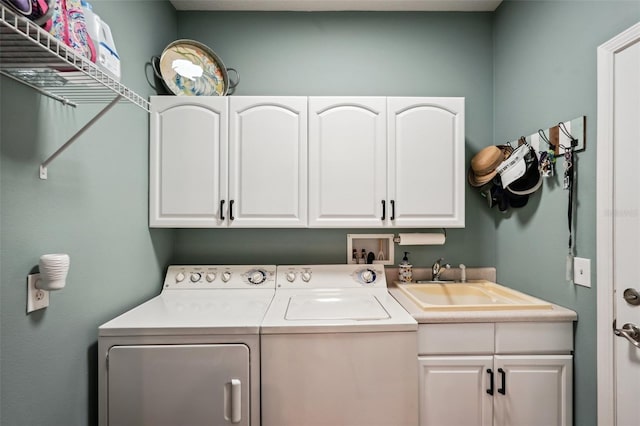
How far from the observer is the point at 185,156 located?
5.63 ft

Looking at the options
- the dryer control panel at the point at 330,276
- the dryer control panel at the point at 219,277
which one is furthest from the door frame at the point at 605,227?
the dryer control panel at the point at 219,277

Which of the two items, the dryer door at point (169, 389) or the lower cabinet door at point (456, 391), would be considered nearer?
the dryer door at point (169, 389)

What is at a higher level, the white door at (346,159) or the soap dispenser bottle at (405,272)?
the white door at (346,159)

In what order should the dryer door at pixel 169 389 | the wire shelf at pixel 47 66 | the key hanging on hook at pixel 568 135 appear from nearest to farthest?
the wire shelf at pixel 47 66 < the dryer door at pixel 169 389 < the key hanging on hook at pixel 568 135

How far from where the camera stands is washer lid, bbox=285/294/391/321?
139 cm

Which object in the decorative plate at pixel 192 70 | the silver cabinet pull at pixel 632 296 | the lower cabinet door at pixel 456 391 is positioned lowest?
the lower cabinet door at pixel 456 391

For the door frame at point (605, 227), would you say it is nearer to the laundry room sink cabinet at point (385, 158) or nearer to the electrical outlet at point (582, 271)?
the electrical outlet at point (582, 271)

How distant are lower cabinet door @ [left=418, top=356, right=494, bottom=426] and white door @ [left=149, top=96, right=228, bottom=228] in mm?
1377

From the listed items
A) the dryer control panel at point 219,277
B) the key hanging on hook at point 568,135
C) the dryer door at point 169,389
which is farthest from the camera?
the dryer control panel at point 219,277

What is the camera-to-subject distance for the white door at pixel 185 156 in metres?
1.71

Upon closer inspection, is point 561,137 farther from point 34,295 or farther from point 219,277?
point 34,295

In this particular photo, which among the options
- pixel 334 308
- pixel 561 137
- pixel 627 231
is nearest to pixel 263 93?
pixel 334 308

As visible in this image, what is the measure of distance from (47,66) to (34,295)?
2.42 ft

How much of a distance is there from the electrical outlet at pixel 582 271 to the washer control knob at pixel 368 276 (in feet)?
3.27
